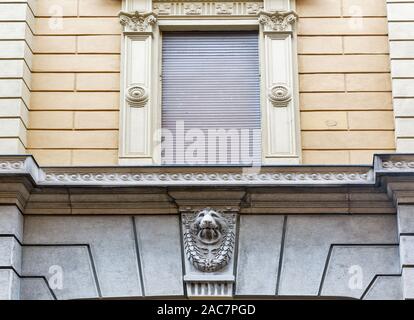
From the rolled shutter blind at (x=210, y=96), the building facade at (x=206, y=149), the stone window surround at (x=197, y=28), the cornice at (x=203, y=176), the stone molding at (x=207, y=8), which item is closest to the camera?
the building facade at (x=206, y=149)

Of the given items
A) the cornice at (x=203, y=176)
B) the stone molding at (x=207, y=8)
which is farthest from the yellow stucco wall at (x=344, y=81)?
the stone molding at (x=207, y=8)

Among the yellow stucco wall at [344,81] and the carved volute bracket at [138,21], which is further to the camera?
the carved volute bracket at [138,21]

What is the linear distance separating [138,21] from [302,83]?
9.51ft

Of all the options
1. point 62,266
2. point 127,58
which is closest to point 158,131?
point 127,58

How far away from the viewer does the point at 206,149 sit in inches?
621

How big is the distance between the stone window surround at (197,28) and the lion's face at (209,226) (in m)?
1.24

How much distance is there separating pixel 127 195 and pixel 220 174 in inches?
56.6

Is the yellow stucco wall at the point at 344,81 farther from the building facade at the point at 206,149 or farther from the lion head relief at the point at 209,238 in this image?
the lion head relief at the point at 209,238

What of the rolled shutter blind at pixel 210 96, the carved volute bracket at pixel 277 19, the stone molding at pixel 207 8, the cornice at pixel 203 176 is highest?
the stone molding at pixel 207 8

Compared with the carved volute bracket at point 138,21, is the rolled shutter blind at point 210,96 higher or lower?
lower

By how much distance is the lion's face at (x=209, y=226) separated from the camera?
1462 cm

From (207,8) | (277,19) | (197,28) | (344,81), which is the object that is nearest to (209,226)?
(344,81)

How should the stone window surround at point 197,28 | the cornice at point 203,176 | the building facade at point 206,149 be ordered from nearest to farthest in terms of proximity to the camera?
the building facade at point 206,149
the cornice at point 203,176
the stone window surround at point 197,28

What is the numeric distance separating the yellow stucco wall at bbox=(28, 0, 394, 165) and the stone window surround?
0.20 metres
